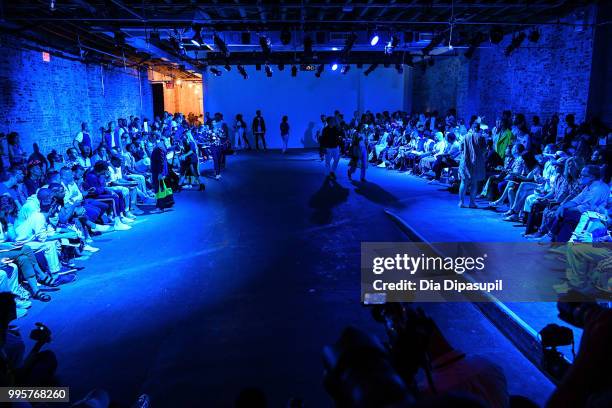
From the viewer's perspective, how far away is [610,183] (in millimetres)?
5633

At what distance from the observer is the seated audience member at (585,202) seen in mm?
5176

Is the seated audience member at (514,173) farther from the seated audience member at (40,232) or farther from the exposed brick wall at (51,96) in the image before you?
the exposed brick wall at (51,96)

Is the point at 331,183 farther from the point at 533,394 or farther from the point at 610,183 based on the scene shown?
the point at 533,394

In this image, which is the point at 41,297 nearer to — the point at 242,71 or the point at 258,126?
the point at 242,71

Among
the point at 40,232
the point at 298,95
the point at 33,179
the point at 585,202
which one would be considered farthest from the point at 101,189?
the point at 298,95

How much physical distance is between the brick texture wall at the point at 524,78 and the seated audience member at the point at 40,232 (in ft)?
32.8

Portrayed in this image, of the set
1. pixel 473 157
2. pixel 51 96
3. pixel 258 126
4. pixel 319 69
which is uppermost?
pixel 319 69

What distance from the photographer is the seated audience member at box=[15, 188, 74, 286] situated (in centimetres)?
500

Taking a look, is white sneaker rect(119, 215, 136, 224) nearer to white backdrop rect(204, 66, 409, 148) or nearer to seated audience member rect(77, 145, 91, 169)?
seated audience member rect(77, 145, 91, 169)

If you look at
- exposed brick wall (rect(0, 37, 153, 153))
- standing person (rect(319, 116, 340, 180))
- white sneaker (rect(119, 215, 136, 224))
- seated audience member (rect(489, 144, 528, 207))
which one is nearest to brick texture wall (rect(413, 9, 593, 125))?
seated audience member (rect(489, 144, 528, 207))

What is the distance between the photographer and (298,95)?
19.8 m

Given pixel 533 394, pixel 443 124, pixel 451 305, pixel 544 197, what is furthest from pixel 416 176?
pixel 533 394
